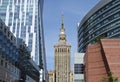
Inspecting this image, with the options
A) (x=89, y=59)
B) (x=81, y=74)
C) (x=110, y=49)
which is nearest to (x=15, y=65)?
(x=81, y=74)

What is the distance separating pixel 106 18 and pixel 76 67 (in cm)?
2362

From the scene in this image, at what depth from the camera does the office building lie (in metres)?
96.6

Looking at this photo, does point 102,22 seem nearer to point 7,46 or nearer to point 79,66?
point 79,66

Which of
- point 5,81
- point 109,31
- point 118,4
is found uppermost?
point 118,4

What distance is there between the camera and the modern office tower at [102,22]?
448 ft

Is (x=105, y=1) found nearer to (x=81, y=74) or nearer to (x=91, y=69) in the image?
(x=81, y=74)

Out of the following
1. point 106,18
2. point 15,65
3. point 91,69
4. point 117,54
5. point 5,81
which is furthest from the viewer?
point 106,18

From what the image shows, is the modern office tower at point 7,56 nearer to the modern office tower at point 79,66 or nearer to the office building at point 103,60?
the modern office tower at point 79,66

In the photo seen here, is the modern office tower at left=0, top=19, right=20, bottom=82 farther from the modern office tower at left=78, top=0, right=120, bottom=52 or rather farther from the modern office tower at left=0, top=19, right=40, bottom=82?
the modern office tower at left=78, top=0, right=120, bottom=52

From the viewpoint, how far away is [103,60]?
102875 mm

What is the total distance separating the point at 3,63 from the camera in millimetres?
112938

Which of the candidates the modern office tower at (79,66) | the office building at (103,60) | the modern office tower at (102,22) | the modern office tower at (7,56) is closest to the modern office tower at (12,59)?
the modern office tower at (7,56)

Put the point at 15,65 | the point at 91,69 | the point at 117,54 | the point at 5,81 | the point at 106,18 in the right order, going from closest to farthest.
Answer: the point at 117,54 → the point at 91,69 → the point at 5,81 → the point at 15,65 → the point at 106,18

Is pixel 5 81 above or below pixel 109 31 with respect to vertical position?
below
